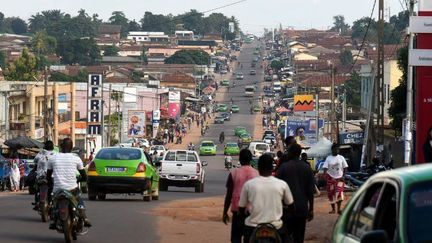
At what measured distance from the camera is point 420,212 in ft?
26.7

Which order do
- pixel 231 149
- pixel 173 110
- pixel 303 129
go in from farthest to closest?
pixel 173 110 → pixel 231 149 → pixel 303 129

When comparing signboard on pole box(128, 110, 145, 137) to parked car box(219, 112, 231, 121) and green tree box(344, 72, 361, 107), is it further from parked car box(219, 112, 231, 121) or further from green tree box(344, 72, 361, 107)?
parked car box(219, 112, 231, 121)

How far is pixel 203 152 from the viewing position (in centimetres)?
9425

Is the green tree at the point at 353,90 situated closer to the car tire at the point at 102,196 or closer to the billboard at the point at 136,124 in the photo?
the billboard at the point at 136,124

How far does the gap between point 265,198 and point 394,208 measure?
4839 mm

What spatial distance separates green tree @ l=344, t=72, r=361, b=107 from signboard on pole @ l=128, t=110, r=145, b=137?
38311 millimetres

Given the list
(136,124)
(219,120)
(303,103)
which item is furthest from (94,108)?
(219,120)

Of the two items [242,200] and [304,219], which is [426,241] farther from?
[304,219]

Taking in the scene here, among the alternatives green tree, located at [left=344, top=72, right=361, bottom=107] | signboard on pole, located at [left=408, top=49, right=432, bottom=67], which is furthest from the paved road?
green tree, located at [left=344, top=72, right=361, bottom=107]

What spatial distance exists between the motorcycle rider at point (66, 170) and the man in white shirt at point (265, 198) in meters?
5.02

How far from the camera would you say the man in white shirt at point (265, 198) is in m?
13.3

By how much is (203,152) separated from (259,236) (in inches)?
3194

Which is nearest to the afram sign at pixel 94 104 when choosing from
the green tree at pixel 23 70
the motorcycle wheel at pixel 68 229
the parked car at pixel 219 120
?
the green tree at pixel 23 70

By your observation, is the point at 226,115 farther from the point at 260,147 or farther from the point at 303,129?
the point at 303,129
